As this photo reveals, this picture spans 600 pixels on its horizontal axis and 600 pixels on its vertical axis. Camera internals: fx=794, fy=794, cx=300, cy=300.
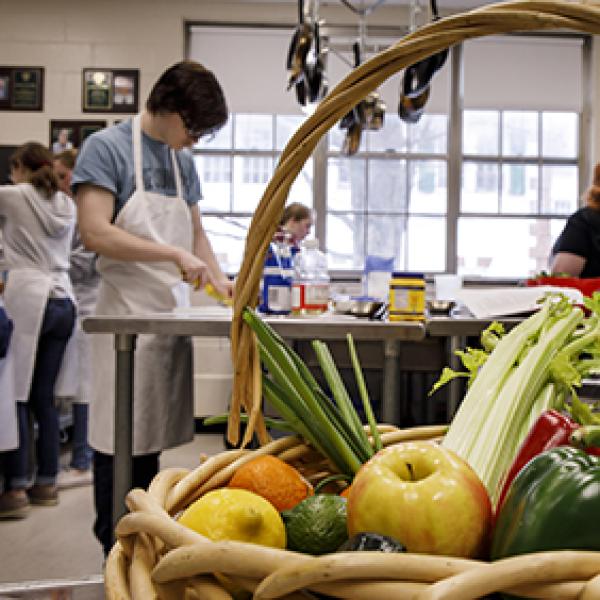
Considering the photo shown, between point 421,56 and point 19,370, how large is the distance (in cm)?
308

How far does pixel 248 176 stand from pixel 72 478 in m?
2.72

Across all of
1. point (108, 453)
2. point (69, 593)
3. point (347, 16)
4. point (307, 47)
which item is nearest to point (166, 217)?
point (108, 453)

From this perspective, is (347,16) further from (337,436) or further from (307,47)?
(337,436)

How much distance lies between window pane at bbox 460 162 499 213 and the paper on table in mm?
3685

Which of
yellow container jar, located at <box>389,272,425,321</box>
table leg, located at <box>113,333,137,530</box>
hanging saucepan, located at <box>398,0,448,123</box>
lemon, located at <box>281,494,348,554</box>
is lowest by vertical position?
table leg, located at <box>113,333,137,530</box>

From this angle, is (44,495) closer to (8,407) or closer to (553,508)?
(8,407)

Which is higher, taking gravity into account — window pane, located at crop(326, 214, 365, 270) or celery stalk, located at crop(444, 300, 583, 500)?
window pane, located at crop(326, 214, 365, 270)

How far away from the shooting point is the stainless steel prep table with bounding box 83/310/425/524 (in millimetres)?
1993

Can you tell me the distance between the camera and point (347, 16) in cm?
580

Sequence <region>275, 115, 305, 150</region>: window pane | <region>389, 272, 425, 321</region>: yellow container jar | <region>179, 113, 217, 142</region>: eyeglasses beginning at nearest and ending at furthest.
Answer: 1. <region>389, 272, 425, 321</region>: yellow container jar
2. <region>179, 113, 217, 142</region>: eyeglasses
3. <region>275, 115, 305, 150</region>: window pane

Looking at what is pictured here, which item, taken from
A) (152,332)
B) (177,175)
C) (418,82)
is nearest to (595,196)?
(418,82)

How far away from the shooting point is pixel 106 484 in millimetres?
2238

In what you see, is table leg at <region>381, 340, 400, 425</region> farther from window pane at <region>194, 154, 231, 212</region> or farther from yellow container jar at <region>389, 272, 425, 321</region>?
window pane at <region>194, 154, 231, 212</region>

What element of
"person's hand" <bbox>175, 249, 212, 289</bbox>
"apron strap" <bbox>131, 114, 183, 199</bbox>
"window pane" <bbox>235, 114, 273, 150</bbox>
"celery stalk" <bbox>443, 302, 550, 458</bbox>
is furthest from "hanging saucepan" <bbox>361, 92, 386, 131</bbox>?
"celery stalk" <bbox>443, 302, 550, 458</bbox>
